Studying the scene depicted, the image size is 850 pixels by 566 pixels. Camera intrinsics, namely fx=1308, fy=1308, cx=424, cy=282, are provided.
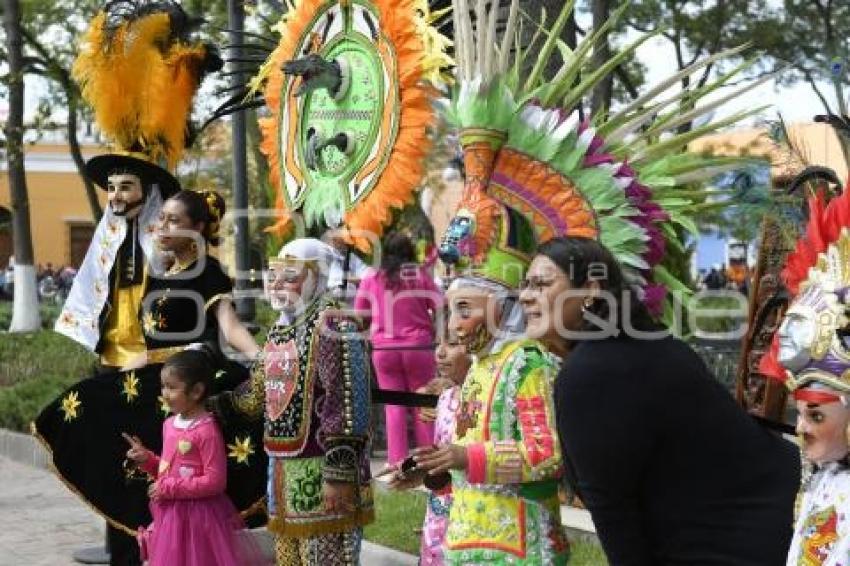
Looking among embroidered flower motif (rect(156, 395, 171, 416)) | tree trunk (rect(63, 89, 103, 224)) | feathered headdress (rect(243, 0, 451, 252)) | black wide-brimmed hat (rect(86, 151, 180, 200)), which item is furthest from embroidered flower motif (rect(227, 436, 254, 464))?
tree trunk (rect(63, 89, 103, 224))

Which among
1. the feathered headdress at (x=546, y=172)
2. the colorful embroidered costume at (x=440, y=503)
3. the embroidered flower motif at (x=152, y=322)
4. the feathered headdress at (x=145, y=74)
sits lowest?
the colorful embroidered costume at (x=440, y=503)

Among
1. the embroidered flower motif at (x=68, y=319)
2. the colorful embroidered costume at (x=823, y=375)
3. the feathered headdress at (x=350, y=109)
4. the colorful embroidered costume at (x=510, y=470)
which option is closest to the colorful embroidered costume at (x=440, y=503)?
the colorful embroidered costume at (x=510, y=470)

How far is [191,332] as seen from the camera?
18.9 feet

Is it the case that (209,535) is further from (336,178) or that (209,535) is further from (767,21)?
(767,21)

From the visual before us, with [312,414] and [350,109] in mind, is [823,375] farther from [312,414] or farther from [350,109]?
[350,109]

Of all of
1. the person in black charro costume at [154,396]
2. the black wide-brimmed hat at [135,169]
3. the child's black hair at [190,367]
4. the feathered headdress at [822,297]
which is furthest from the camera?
the black wide-brimmed hat at [135,169]

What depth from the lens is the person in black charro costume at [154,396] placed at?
222 inches

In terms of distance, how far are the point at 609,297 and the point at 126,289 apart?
12.3 feet

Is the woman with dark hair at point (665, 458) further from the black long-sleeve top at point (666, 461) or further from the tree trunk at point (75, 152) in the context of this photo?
the tree trunk at point (75, 152)

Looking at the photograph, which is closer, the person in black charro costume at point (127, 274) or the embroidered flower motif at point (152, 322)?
the embroidered flower motif at point (152, 322)

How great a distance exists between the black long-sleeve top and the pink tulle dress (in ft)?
8.72

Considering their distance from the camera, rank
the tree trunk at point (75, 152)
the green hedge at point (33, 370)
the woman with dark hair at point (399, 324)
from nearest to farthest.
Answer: the woman with dark hair at point (399, 324) < the green hedge at point (33, 370) < the tree trunk at point (75, 152)

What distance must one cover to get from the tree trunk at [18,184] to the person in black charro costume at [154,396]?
12267mm

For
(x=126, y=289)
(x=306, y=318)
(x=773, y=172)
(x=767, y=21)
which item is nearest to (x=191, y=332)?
(x=126, y=289)
